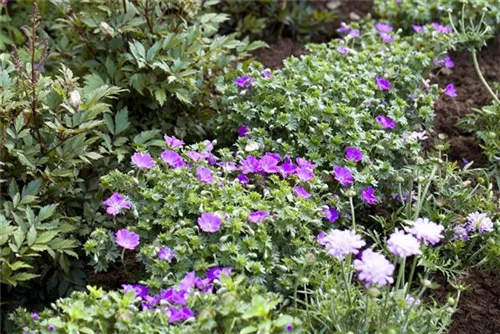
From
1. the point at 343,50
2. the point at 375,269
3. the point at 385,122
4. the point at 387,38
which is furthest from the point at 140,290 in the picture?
the point at 387,38

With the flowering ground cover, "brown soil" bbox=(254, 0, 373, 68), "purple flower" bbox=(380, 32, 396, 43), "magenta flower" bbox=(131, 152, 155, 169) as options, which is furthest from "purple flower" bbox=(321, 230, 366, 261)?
"brown soil" bbox=(254, 0, 373, 68)

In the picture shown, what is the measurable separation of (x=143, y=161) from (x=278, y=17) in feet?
6.69

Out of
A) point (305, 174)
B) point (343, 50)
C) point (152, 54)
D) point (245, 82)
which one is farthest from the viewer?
point (343, 50)

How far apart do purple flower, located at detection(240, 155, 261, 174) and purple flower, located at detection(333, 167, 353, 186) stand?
0.30 meters

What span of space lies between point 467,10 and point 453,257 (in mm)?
1723

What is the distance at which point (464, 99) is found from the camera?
13.1ft

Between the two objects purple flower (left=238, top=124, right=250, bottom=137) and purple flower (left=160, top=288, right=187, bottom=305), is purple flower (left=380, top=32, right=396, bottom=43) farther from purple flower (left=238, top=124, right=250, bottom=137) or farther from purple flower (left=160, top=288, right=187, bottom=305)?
purple flower (left=160, top=288, right=187, bottom=305)

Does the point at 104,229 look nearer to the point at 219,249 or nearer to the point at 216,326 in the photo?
the point at 219,249

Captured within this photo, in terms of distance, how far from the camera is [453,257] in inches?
117

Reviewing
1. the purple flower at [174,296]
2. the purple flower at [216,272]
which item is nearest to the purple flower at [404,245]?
the purple flower at [216,272]

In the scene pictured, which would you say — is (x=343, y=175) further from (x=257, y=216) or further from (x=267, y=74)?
(x=267, y=74)

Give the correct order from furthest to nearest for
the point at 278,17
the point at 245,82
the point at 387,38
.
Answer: the point at 278,17, the point at 387,38, the point at 245,82

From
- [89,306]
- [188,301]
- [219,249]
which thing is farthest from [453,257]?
[89,306]

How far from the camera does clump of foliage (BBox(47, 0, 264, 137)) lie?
3.24 meters
